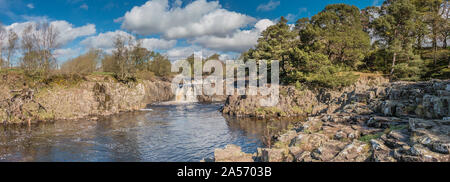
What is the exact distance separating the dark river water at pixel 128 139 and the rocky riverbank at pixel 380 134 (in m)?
4.22

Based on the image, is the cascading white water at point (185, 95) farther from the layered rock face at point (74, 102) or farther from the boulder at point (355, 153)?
the boulder at point (355, 153)

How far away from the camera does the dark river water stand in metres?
16.7

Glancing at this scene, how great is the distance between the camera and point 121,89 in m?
41.7

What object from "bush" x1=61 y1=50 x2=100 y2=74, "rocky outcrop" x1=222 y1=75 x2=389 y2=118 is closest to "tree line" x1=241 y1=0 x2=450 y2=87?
"rocky outcrop" x1=222 y1=75 x2=389 y2=118

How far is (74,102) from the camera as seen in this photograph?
33.8m

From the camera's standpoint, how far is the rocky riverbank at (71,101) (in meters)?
28.5

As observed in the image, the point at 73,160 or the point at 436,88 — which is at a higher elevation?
the point at 436,88

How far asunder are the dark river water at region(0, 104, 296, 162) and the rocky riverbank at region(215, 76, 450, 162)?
166 inches

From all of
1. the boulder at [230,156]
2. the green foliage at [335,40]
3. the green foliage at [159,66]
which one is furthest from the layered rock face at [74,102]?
the green foliage at [335,40]

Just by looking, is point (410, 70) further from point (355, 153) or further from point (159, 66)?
point (159, 66)

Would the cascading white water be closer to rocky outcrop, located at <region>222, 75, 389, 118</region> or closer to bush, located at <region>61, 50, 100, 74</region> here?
bush, located at <region>61, 50, 100, 74</region>
